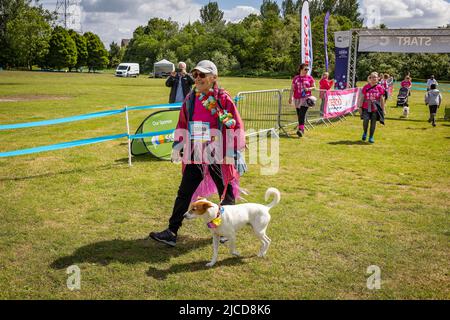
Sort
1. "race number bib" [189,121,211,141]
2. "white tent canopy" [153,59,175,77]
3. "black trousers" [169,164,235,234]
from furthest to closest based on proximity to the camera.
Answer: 1. "white tent canopy" [153,59,175,77]
2. "black trousers" [169,164,235,234]
3. "race number bib" [189,121,211,141]

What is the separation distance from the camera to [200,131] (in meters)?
4.82

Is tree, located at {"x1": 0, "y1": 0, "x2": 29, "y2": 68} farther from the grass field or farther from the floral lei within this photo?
the floral lei

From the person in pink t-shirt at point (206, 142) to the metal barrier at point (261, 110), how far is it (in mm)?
7903

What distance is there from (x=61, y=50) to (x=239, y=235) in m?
81.8

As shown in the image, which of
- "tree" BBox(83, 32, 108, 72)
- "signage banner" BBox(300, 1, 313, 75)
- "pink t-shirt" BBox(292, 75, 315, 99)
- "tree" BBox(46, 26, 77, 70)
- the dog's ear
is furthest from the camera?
"tree" BBox(83, 32, 108, 72)

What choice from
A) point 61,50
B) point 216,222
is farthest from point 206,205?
point 61,50

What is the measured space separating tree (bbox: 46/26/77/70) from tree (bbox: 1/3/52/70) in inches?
99.8

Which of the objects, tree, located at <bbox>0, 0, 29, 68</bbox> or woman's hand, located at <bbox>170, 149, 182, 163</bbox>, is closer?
woman's hand, located at <bbox>170, 149, 182, 163</bbox>

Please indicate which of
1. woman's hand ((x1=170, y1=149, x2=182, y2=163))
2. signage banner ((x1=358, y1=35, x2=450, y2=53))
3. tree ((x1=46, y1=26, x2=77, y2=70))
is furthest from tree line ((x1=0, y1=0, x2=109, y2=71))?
woman's hand ((x1=170, y1=149, x2=182, y2=163))

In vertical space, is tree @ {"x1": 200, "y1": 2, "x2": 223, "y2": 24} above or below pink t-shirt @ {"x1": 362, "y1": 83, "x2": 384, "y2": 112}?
above

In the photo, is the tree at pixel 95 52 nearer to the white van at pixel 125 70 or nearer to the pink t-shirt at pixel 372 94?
the white van at pixel 125 70

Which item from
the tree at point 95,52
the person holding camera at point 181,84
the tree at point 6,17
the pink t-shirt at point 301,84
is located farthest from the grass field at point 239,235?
the tree at point 95,52

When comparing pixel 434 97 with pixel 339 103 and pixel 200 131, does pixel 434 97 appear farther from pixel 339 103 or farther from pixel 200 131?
pixel 200 131

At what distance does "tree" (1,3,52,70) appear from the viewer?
224 ft
